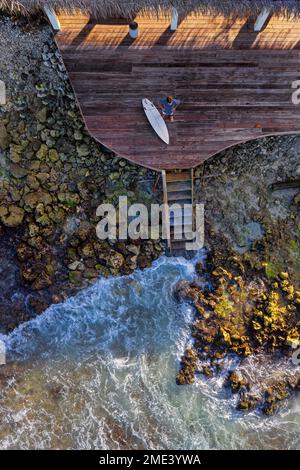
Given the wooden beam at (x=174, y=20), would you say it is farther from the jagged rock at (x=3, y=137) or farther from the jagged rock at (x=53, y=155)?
the jagged rock at (x=3, y=137)

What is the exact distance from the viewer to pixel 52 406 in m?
14.8

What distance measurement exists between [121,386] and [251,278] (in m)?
6.32

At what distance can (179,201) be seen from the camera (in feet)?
50.5

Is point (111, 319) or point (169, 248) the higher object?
point (169, 248)

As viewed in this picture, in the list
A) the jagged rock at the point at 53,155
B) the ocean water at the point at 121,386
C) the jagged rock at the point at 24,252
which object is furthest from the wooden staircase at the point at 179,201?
the jagged rock at the point at 24,252

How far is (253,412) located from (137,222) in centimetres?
816

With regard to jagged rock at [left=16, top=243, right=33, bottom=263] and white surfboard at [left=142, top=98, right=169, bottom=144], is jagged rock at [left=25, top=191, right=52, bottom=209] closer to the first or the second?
jagged rock at [left=16, top=243, right=33, bottom=263]

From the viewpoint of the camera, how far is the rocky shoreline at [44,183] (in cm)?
1553

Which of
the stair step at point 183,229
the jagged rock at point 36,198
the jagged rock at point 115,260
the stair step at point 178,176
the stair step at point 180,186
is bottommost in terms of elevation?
the jagged rock at point 115,260

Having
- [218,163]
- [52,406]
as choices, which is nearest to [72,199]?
[218,163]

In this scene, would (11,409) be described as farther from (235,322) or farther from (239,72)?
(239,72)

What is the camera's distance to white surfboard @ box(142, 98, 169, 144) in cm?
1455

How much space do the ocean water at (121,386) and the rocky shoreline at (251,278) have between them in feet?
1.85

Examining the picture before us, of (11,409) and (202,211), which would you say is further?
(202,211)
